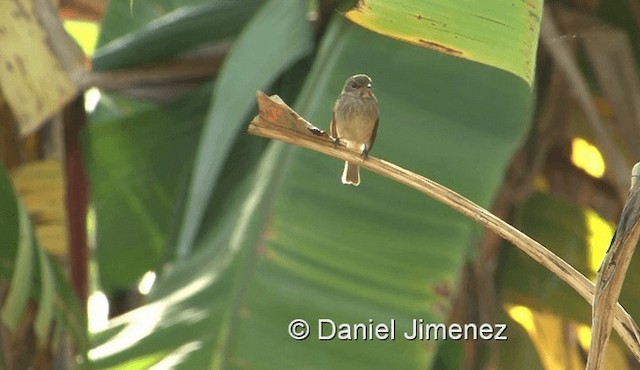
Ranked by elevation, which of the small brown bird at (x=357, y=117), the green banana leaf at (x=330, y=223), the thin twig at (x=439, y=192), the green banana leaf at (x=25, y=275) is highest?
the thin twig at (x=439, y=192)

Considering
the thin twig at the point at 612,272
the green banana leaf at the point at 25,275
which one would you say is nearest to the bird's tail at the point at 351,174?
the green banana leaf at the point at 25,275

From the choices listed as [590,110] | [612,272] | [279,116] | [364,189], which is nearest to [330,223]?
[364,189]

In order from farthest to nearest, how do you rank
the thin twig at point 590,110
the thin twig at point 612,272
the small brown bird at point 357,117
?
the thin twig at point 590,110, the small brown bird at point 357,117, the thin twig at point 612,272

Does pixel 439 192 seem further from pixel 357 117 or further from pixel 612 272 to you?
pixel 357 117

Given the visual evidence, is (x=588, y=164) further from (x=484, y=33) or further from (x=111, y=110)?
(x=484, y=33)

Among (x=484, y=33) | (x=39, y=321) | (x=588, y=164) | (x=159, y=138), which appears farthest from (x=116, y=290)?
(x=484, y=33)

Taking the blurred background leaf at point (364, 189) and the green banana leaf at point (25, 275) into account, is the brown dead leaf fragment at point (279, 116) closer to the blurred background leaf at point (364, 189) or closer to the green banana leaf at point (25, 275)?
the blurred background leaf at point (364, 189)

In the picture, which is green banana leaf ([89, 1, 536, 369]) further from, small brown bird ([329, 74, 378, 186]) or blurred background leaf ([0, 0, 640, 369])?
small brown bird ([329, 74, 378, 186])
